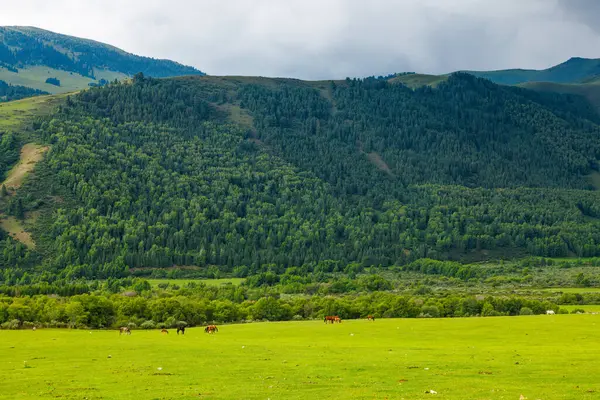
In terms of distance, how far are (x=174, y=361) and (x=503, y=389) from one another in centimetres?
2762

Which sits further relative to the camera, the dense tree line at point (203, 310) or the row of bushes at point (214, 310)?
the row of bushes at point (214, 310)

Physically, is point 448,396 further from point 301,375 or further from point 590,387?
point 301,375

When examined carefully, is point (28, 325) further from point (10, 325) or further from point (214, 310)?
point (214, 310)

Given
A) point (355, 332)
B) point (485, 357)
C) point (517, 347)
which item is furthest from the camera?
point (355, 332)

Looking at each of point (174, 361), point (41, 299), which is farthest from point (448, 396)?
point (41, 299)

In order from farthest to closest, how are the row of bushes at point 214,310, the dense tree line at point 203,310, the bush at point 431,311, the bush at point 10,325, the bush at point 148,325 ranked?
1. the bush at point 431,311
2. the row of bushes at point 214,310
3. the dense tree line at point 203,310
4. the bush at point 148,325
5. the bush at point 10,325

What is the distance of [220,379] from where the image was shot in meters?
41.3

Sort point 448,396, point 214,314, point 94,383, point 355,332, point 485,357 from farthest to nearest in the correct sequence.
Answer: point 214,314 → point 355,332 → point 485,357 → point 94,383 → point 448,396

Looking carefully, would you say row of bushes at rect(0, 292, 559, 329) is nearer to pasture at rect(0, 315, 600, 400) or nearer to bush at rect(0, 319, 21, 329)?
bush at rect(0, 319, 21, 329)

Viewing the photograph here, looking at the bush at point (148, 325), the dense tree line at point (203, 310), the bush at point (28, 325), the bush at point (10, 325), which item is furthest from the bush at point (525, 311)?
the bush at point (10, 325)

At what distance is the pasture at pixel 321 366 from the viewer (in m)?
35.5

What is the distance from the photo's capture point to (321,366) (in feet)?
152

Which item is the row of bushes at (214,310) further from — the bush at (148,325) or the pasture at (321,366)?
the pasture at (321,366)

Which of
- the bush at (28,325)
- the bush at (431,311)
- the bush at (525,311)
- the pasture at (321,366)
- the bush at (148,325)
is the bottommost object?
the bush at (28,325)
